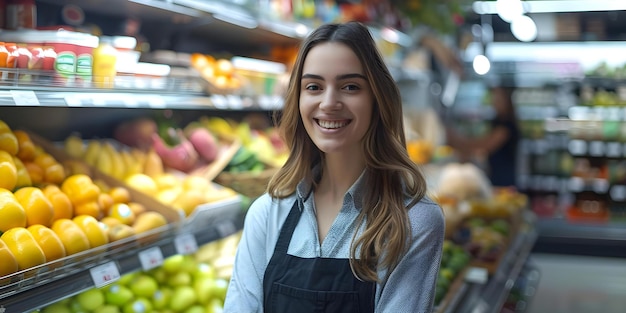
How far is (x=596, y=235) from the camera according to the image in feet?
24.9

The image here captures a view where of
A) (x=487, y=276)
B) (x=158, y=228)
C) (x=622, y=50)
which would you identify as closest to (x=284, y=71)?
(x=487, y=276)

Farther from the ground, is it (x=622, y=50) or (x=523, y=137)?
(x=622, y=50)

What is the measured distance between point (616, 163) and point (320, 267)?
7722mm

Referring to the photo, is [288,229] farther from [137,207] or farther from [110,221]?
[137,207]

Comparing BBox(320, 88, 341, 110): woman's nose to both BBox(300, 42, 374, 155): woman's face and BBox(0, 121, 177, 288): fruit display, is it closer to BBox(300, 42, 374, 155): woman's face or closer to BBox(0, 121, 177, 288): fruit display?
BBox(300, 42, 374, 155): woman's face

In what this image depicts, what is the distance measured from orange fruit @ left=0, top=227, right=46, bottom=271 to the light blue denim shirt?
518 mm

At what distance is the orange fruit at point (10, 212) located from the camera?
1902mm

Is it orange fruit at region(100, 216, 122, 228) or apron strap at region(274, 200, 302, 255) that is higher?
apron strap at region(274, 200, 302, 255)

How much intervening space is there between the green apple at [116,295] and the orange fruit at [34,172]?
42cm

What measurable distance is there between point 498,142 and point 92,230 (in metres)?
6.44

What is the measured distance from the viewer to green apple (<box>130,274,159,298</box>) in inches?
97.7

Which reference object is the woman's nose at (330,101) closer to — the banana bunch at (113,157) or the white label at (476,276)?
the banana bunch at (113,157)

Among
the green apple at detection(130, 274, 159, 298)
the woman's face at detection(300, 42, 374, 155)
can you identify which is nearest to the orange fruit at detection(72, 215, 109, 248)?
the green apple at detection(130, 274, 159, 298)

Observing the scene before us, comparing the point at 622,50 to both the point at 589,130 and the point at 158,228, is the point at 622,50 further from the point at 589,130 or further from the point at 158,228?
the point at 158,228
